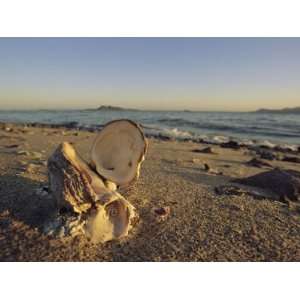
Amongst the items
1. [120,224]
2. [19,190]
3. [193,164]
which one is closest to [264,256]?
[120,224]

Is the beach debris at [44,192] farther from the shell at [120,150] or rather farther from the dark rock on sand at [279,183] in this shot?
the dark rock on sand at [279,183]

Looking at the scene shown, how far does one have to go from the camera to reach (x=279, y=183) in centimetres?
449

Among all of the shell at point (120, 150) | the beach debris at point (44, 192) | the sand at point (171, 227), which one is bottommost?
the sand at point (171, 227)

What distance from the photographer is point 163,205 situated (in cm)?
365

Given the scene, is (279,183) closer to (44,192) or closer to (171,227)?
(171,227)

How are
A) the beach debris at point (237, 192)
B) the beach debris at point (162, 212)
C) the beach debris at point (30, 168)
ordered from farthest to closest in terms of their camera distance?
the beach debris at point (30, 168)
the beach debris at point (237, 192)
the beach debris at point (162, 212)

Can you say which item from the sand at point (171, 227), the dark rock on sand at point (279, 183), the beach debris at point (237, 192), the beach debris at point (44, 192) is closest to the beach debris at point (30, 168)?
the sand at point (171, 227)

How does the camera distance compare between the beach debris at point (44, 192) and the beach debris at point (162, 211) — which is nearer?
the beach debris at point (44, 192)

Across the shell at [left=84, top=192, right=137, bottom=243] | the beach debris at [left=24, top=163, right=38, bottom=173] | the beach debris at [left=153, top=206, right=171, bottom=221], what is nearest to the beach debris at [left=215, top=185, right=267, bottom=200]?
the beach debris at [left=153, top=206, right=171, bottom=221]

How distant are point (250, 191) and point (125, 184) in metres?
2.10

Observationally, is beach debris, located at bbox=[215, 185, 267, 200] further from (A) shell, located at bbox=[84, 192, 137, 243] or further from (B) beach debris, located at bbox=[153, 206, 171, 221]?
(A) shell, located at bbox=[84, 192, 137, 243]

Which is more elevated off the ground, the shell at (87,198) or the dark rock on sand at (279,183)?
the shell at (87,198)

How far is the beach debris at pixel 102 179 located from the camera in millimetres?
2668

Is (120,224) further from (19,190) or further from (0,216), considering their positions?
(19,190)
